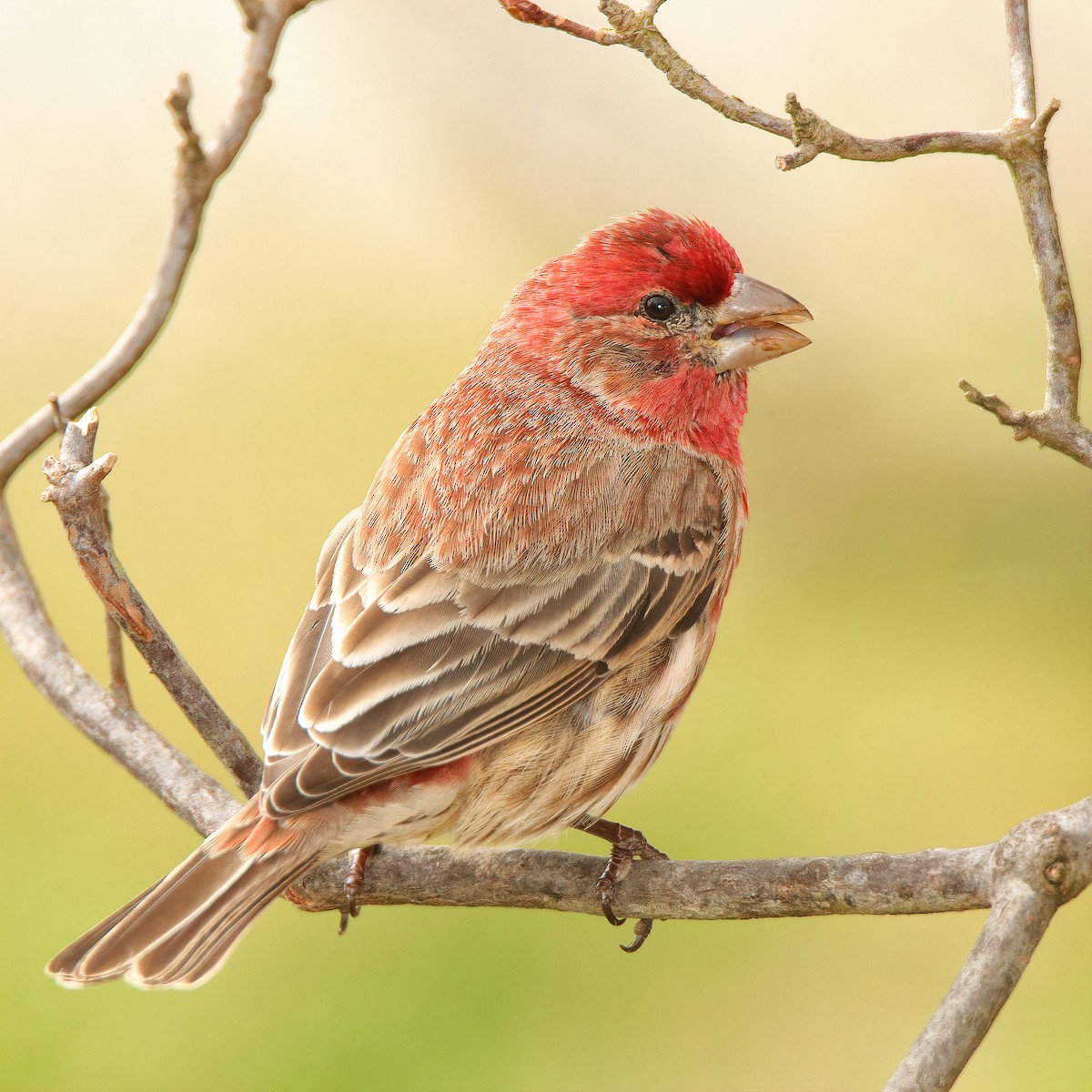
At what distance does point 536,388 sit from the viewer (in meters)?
3.95

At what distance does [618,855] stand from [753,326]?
4.78 ft

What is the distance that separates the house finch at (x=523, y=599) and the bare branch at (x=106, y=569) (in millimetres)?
162

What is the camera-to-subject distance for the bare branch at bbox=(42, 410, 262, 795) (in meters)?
3.02

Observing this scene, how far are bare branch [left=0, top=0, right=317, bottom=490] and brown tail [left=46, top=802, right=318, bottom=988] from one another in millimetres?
1106

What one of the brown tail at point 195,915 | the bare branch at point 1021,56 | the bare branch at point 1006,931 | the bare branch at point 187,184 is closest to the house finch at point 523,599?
the brown tail at point 195,915

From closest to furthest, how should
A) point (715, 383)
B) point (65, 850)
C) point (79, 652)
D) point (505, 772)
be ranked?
point (505, 772) → point (715, 383) → point (65, 850) → point (79, 652)

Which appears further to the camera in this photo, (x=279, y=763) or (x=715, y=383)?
(x=715, y=383)

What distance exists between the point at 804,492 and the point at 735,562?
1678 millimetres

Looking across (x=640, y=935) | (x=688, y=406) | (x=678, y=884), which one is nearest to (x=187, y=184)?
(x=688, y=406)

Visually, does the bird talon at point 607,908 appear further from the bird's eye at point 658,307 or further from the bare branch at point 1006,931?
the bird's eye at point 658,307

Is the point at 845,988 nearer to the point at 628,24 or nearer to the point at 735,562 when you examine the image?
the point at 735,562

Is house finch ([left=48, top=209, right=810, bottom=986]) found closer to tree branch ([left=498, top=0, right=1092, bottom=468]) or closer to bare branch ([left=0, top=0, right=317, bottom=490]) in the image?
bare branch ([left=0, top=0, right=317, bottom=490])

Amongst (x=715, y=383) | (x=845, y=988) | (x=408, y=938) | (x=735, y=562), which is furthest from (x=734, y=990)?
(x=715, y=383)

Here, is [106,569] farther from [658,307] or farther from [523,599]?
[658,307]
